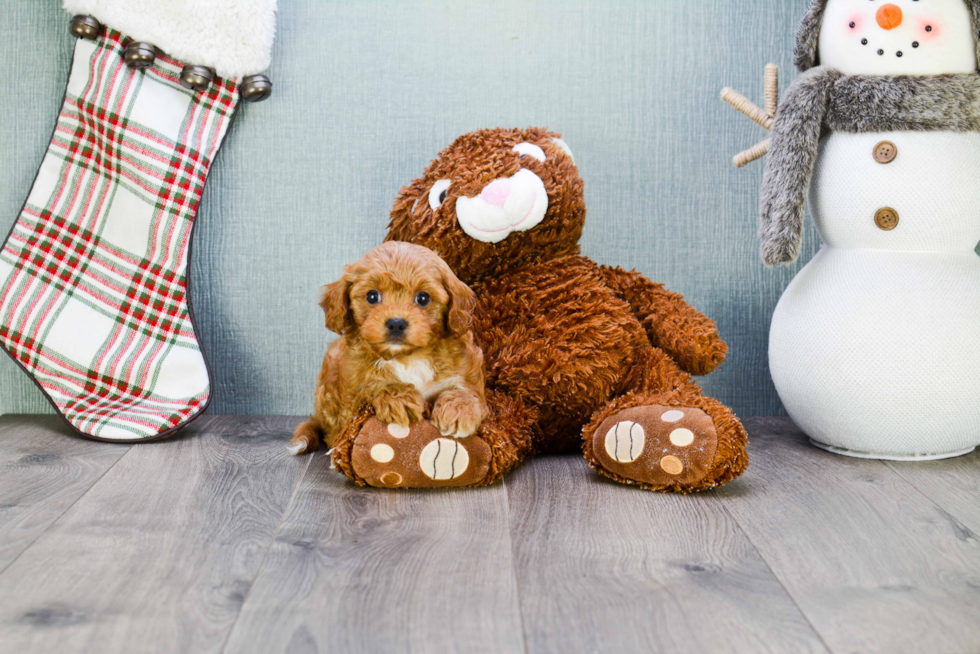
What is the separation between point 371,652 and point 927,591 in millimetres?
586

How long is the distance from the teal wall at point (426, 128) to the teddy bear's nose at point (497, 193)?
360 mm

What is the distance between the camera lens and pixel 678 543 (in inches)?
Result: 39.8

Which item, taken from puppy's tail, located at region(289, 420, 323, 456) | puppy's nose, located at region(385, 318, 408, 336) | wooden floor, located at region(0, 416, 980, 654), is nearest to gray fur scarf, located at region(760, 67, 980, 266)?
wooden floor, located at region(0, 416, 980, 654)

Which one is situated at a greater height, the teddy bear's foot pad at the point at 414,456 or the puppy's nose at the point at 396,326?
the puppy's nose at the point at 396,326

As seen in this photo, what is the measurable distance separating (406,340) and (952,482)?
846mm

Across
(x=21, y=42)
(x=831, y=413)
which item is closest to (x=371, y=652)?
(x=831, y=413)

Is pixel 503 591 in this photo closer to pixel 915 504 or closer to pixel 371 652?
pixel 371 652

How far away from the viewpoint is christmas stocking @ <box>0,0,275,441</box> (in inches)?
59.8

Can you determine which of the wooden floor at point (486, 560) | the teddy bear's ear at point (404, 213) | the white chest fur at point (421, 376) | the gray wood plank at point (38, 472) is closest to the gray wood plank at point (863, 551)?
the wooden floor at point (486, 560)

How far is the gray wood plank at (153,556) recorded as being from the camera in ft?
2.62

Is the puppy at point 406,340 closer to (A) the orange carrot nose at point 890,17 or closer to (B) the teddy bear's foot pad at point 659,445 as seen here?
(B) the teddy bear's foot pad at point 659,445

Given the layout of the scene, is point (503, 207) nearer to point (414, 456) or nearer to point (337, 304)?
point (337, 304)

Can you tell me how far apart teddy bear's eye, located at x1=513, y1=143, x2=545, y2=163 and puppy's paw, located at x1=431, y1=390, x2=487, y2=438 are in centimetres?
42

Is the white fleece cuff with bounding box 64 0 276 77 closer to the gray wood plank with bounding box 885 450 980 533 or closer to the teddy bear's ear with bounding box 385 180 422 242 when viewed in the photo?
the teddy bear's ear with bounding box 385 180 422 242
